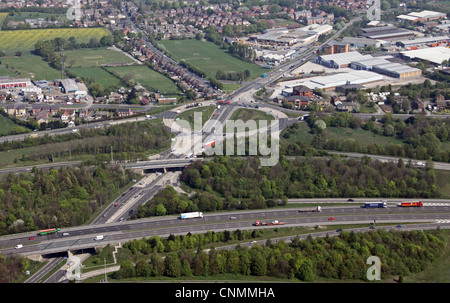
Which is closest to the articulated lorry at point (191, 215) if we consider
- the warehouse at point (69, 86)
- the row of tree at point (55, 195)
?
the row of tree at point (55, 195)

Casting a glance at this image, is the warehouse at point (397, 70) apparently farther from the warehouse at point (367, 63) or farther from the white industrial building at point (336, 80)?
the white industrial building at point (336, 80)

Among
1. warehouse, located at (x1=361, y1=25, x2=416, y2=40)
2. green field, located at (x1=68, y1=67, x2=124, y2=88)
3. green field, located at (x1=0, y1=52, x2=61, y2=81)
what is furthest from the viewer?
warehouse, located at (x1=361, y1=25, x2=416, y2=40)

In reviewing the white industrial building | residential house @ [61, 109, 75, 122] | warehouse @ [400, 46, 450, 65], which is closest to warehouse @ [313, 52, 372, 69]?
the white industrial building

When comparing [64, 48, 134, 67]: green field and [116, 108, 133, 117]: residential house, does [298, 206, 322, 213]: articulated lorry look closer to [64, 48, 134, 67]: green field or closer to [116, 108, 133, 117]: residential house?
[116, 108, 133, 117]: residential house

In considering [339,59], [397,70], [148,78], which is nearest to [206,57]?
[148,78]

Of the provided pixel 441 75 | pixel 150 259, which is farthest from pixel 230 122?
pixel 441 75

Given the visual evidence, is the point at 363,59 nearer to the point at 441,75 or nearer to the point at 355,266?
the point at 441,75
